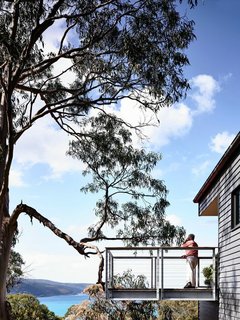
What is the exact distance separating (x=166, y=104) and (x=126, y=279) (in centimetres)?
515

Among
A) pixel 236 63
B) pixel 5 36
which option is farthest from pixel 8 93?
pixel 236 63

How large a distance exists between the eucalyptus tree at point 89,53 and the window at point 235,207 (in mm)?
4332

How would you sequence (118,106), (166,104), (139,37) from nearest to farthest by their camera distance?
(139,37)
(166,104)
(118,106)

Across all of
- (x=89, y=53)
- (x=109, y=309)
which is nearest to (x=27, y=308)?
(x=109, y=309)

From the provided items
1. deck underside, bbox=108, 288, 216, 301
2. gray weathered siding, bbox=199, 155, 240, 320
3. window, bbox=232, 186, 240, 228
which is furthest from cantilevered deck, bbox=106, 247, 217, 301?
window, bbox=232, 186, 240, 228

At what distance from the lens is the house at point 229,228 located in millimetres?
11883

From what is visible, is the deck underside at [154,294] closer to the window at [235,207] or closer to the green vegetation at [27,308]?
the window at [235,207]

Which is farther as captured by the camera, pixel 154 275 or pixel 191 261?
pixel 191 261

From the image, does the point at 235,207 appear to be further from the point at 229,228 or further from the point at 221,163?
the point at 221,163

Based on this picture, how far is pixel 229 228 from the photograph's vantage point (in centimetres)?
1315

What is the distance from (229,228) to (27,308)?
54.6ft

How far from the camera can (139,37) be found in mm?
15289

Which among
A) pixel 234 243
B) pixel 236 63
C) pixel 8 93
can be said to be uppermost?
pixel 236 63

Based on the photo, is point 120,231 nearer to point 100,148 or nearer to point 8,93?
point 100,148
